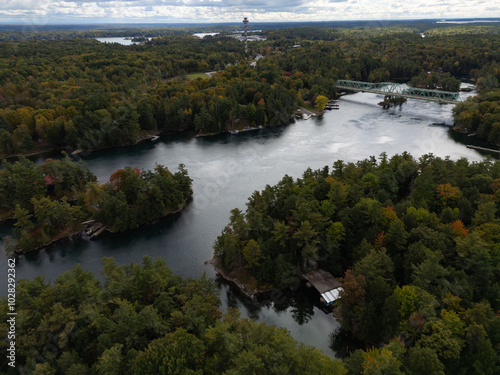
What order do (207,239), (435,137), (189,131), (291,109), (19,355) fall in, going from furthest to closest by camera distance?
(291,109)
(189,131)
(435,137)
(207,239)
(19,355)

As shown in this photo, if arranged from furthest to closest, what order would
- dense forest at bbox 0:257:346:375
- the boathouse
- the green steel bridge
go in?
the green steel bridge < the boathouse < dense forest at bbox 0:257:346:375

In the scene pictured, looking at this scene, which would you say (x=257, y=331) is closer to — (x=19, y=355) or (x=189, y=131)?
(x=19, y=355)

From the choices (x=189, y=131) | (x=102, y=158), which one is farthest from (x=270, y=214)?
(x=189, y=131)

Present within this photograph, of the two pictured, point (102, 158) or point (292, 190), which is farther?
point (102, 158)

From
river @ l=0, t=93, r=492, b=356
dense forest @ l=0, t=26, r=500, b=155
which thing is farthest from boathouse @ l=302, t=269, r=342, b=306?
dense forest @ l=0, t=26, r=500, b=155

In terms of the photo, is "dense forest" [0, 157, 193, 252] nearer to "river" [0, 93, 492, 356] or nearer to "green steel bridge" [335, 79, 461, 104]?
"river" [0, 93, 492, 356]

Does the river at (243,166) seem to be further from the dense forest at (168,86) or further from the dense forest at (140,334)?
the dense forest at (140,334)
